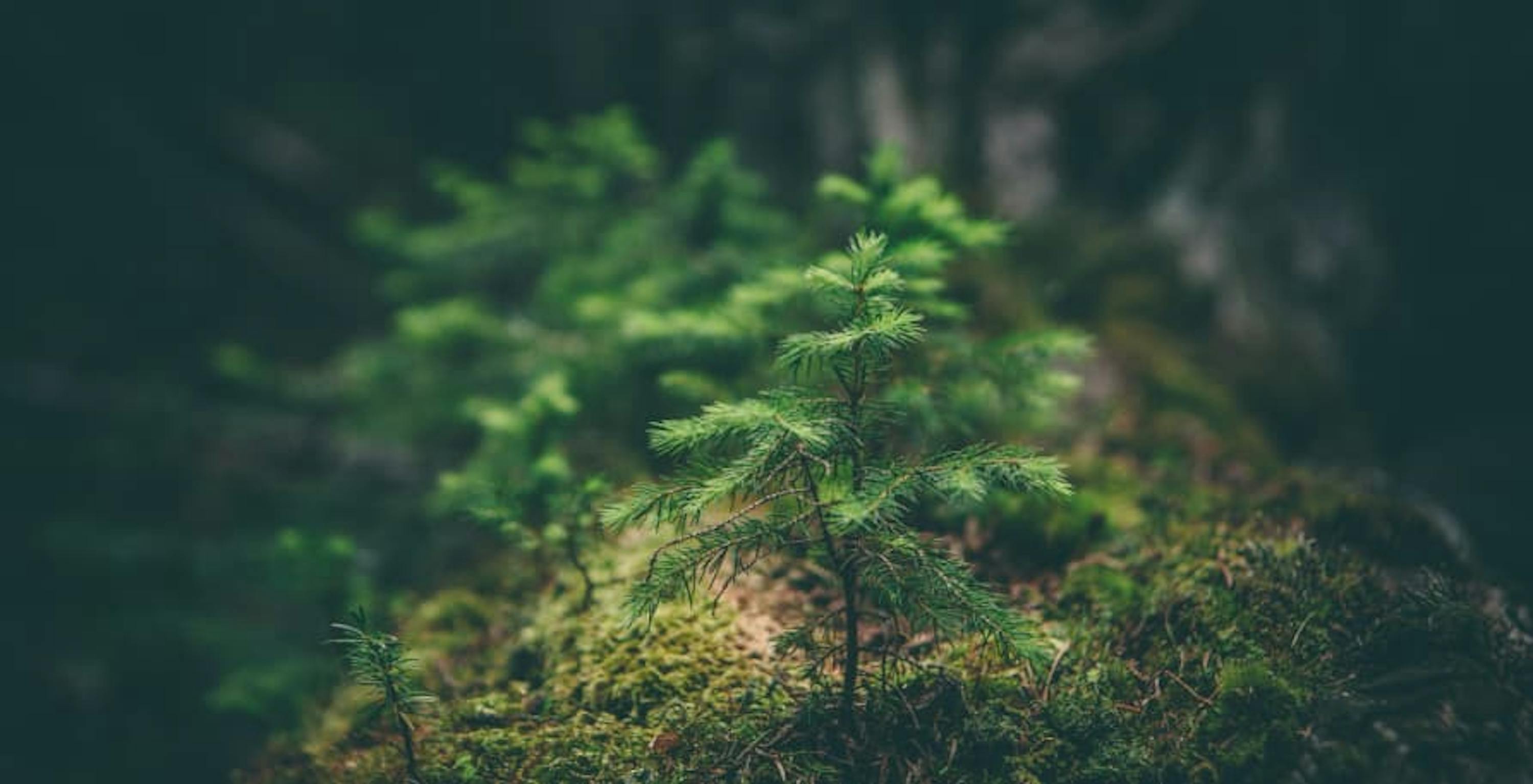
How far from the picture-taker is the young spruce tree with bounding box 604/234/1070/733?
95.5 inches

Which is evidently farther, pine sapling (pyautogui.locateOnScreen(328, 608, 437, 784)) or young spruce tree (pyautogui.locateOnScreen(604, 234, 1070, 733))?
pine sapling (pyautogui.locateOnScreen(328, 608, 437, 784))

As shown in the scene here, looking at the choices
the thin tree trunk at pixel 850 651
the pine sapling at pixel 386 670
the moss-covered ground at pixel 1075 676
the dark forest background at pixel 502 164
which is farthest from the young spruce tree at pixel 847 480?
the dark forest background at pixel 502 164

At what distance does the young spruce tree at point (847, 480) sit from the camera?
2.43 m

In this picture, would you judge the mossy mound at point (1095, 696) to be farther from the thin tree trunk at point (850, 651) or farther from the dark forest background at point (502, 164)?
the dark forest background at point (502, 164)

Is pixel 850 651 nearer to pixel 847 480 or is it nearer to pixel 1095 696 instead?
pixel 847 480

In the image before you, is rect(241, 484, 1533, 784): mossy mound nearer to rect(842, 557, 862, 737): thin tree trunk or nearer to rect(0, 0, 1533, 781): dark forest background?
rect(842, 557, 862, 737): thin tree trunk

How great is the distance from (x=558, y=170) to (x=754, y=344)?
2124 millimetres

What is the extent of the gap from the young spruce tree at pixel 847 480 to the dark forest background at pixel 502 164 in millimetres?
3914

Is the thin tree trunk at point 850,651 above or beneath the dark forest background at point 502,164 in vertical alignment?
beneath

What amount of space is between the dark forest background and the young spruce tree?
3914 mm

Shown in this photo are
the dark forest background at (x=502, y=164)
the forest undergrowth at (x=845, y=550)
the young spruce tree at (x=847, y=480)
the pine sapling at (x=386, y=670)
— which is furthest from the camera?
the dark forest background at (x=502, y=164)

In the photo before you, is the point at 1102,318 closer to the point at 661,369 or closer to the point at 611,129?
the point at 661,369

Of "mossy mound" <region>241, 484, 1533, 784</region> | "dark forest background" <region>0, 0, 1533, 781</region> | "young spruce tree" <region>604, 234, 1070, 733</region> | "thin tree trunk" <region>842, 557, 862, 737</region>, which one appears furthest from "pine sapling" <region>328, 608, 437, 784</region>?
"dark forest background" <region>0, 0, 1533, 781</region>

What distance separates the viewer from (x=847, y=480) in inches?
104
